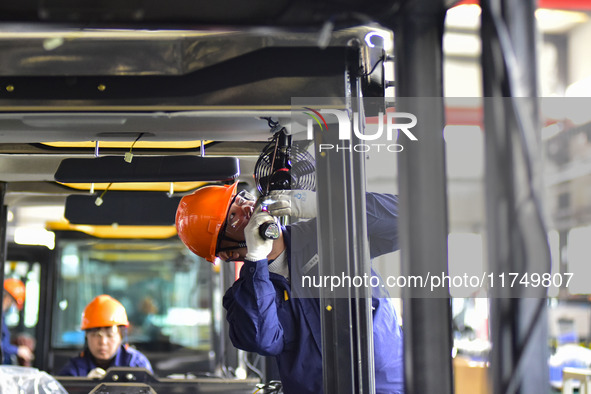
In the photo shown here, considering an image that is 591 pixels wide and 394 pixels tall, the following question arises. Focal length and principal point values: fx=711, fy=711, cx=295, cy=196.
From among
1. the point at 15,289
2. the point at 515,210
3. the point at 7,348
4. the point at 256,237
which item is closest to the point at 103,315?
the point at 7,348

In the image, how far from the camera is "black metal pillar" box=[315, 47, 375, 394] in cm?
204

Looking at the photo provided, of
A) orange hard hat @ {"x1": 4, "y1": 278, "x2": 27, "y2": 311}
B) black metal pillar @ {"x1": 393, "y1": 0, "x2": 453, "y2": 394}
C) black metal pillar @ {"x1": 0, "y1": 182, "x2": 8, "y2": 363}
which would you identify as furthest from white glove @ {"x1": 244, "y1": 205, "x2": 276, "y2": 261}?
orange hard hat @ {"x1": 4, "y1": 278, "x2": 27, "y2": 311}

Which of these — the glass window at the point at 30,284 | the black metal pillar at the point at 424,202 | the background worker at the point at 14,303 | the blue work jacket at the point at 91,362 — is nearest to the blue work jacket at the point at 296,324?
the black metal pillar at the point at 424,202

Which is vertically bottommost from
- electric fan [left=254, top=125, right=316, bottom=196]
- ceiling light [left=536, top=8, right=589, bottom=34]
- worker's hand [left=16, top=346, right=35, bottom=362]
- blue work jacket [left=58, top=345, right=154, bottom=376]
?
worker's hand [left=16, top=346, right=35, bottom=362]

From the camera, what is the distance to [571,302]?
14.4 metres

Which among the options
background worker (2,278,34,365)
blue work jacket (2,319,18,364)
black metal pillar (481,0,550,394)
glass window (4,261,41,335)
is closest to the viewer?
black metal pillar (481,0,550,394)

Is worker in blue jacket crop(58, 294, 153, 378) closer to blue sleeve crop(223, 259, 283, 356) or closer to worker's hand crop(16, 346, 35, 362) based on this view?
worker's hand crop(16, 346, 35, 362)

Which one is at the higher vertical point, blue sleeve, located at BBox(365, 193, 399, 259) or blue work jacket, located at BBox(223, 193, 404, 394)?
blue sleeve, located at BBox(365, 193, 399, 259)

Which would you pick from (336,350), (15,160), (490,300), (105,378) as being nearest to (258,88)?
(336,350)

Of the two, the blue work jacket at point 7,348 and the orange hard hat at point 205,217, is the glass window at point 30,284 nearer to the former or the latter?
the blue work jacket at point 7,348

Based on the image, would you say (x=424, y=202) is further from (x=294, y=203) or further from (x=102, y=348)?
(x=102, y=348)

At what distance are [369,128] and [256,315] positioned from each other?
1.58m

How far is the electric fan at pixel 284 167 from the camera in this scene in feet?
7.58

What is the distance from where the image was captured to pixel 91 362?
5.91 meters
